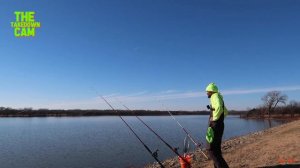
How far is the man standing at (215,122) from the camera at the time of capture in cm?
787

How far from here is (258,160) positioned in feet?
35.9

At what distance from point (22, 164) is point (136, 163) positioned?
6.74 m

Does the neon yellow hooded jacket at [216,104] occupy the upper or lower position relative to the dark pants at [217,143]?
upper

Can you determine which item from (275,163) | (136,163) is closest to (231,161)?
(275,163)

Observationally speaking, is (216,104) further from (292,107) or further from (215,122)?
(292,107)

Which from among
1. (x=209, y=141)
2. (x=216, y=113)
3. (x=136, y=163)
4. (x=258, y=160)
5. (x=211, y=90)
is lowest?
(x=136, y=163)

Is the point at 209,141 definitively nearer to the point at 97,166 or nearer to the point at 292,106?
the point at 97,166

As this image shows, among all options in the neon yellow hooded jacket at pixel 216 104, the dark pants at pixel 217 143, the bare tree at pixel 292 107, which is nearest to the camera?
the neon yellow hooded jacket at pixel 216 104

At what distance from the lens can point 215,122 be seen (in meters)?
7.91

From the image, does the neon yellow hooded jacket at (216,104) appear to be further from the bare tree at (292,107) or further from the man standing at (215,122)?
the bare tree at (292,107)

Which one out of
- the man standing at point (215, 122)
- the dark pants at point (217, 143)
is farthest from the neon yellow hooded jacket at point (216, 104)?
the dark pants at point (217, 143)

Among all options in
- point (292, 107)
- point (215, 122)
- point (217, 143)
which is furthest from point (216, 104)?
point (292, 107)

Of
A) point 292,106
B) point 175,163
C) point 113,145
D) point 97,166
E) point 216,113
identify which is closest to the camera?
point 216,113

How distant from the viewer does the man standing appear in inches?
310
